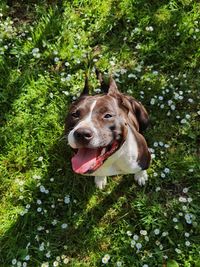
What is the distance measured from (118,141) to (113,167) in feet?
1.83

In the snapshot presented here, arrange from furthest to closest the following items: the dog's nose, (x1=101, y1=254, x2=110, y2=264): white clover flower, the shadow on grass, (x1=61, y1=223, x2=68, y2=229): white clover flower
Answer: the shadow on grass < (x1=61, y1=223, x2=68, y2=229): white clover flower < (x1=101, y1=254, x2=110, y2=264): white clover flower < the dog's nose

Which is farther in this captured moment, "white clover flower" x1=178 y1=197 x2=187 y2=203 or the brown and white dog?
"white clover flower" x1=178 y1=197 x2=187 y2=203

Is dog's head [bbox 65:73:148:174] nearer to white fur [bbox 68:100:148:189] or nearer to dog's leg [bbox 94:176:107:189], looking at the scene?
white fur [bbox 68:100:148:189]

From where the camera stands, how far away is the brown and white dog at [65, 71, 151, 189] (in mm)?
3646

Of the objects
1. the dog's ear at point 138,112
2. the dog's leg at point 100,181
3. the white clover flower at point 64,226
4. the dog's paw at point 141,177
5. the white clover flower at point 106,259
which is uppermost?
the dog's ear at point 138,112

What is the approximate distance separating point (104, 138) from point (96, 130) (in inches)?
3.5

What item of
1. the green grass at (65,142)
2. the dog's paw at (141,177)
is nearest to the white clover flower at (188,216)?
the green grass at (65,142)

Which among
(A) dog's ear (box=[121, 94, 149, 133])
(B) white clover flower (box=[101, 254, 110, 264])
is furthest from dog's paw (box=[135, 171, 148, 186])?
(B) white clover flower (box=[101, 254, 110, 264])

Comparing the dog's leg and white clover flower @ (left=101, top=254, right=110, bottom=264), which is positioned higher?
the dog's leg

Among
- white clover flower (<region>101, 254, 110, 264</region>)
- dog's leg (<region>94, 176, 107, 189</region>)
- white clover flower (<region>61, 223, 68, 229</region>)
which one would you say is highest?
dog's leg (<region>94, 176, 107, 189</region>)

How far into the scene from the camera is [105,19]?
593 centimetres

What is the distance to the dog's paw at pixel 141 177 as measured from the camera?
484 centimetres

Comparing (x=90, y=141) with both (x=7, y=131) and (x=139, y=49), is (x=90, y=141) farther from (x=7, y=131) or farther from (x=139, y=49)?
(x=139, y=49)

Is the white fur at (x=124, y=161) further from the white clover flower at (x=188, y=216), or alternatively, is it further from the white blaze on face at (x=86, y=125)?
the white clover flower at (x=188, y=216)
